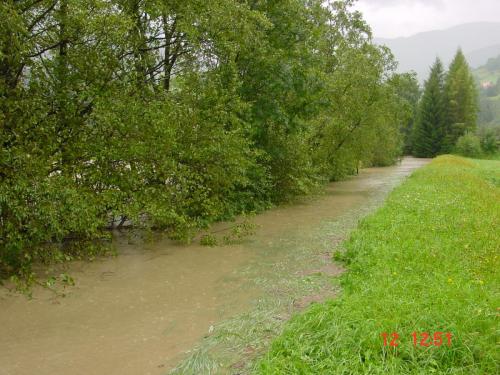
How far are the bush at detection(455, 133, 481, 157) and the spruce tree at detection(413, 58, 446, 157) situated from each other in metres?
8.19

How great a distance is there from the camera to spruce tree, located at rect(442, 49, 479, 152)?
206ft

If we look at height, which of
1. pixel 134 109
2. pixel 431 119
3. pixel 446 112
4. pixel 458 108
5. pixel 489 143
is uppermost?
pixel 458 108

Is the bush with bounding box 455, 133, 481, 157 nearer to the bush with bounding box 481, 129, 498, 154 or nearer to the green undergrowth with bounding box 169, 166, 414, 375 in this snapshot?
the bush with bounding box 481, 129, 498, 154

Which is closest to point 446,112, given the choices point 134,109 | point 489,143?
point 489,143

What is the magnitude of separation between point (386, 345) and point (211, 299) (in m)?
3.23

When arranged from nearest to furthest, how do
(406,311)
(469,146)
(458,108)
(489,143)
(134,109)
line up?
(406,311) → (134,109) → (469,146) → (489,143) → (458,108)

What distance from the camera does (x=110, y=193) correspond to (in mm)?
7953

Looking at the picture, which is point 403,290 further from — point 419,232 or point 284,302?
point 419,232

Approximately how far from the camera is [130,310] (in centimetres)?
654

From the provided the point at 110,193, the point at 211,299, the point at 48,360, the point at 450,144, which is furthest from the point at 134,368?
the point at 450,144
